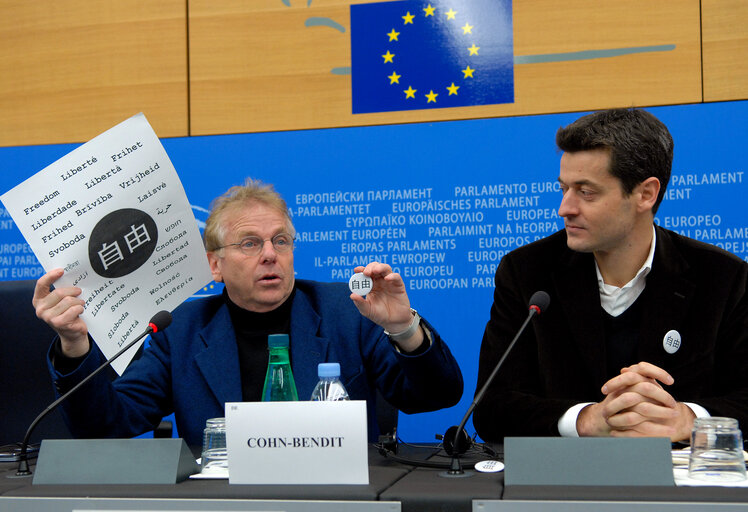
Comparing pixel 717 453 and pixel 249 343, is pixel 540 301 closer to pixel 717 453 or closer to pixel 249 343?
pixel 717 453

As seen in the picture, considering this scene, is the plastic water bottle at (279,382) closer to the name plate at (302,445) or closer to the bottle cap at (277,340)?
the bottle cap at (277,340)

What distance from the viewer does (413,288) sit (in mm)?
2906

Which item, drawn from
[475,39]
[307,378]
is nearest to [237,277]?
[307,378]

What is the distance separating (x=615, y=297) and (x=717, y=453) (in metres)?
0.78

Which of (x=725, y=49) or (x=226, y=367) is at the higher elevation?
(x=725, y=49)

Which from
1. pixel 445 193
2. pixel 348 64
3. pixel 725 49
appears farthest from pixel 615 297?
pixel 348 64

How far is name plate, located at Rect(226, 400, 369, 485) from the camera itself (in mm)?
1133

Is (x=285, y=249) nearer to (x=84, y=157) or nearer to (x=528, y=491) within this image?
(x=84, y=157)

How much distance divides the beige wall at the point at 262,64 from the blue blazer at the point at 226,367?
1.19 m

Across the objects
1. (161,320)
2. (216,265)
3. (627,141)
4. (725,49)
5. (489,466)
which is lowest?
(489,466)

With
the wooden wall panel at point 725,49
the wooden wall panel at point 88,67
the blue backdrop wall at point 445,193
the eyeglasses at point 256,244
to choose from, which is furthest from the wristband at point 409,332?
the wooden wall panel at point 88,67

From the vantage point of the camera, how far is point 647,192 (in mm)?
1886

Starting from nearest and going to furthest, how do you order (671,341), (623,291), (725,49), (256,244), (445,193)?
(671,341) → (623,291) → (256,244) → (725,49) → (445,193)

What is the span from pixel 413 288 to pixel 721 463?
1.85 m
